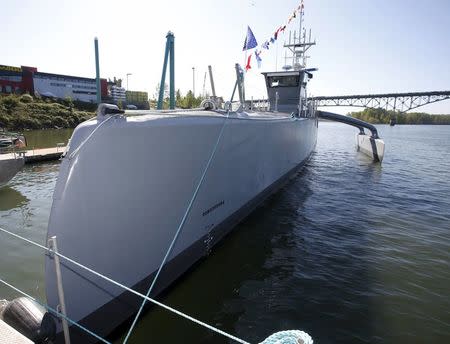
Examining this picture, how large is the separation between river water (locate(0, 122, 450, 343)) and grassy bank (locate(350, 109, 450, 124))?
14246 centimetres

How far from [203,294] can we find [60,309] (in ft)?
7.83

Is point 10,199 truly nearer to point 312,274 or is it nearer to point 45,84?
point 312,274

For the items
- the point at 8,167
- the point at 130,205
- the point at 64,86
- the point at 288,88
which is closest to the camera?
the point at 130,205

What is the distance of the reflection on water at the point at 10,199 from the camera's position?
1052 centimetres

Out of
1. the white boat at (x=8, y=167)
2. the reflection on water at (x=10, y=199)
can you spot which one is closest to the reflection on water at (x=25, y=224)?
the reflection on water at (x=10, y=199)

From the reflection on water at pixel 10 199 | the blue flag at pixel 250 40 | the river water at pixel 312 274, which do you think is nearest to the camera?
the river water at pixel 312 274

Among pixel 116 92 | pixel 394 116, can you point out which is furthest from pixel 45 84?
pixel 394 116

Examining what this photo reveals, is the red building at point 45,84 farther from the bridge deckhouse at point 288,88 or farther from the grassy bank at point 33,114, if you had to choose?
the bridge deckhouse at point 288,88

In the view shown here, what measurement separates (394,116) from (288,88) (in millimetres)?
134275

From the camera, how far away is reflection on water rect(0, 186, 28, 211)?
1052 centimetres

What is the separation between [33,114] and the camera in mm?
45938

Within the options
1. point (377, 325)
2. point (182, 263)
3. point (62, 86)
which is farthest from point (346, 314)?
point (62, 86)

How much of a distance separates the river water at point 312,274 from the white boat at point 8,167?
1.05 m

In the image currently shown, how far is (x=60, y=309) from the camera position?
3816mm
